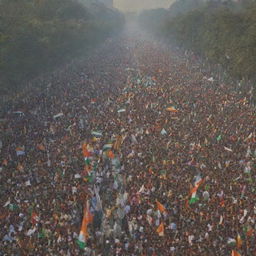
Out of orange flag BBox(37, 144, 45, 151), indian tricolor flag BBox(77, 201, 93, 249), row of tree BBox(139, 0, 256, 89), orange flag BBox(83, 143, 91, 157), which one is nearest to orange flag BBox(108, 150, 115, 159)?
orange flag BBox(83, 143, 91, 157)

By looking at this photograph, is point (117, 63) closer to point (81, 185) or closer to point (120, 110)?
point (120, 110)

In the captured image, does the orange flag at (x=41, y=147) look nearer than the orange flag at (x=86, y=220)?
No

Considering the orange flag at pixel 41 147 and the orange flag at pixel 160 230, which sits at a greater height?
the orange flag at pixel 160 230

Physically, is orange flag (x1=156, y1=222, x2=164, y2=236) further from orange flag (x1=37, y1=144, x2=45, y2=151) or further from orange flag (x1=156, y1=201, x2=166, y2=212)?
orange flag (x1=37, y1=144, x2=45, y2=151)

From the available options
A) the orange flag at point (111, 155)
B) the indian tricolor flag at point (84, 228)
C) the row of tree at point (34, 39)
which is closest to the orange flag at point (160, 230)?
the indian tricolor flag at point (84, 228)

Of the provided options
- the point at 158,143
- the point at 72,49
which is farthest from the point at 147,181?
the point at 72,49

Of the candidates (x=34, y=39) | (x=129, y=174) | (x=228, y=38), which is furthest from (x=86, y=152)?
(x=34, y=39)

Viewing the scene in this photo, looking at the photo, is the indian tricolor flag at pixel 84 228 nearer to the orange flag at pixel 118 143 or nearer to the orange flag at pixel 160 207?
the orange flag at pixel 160 207
